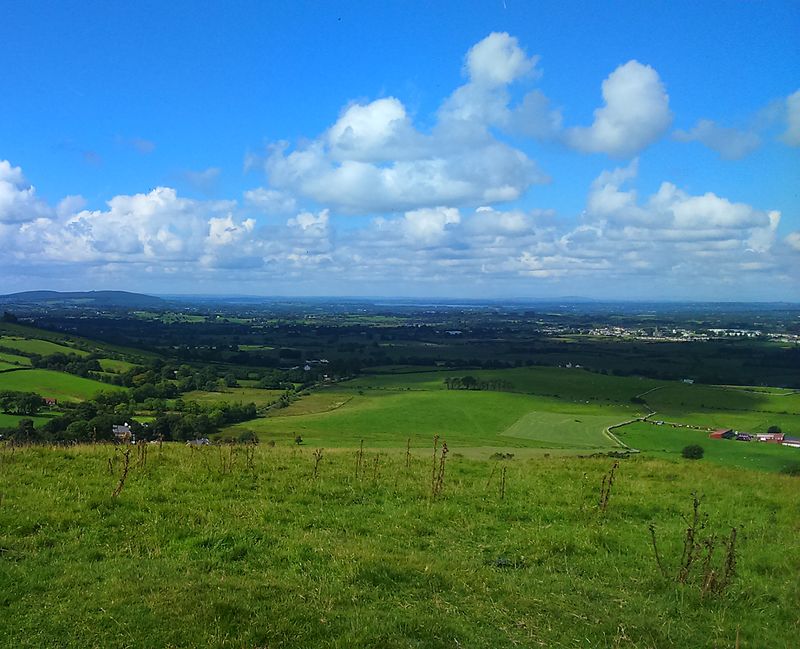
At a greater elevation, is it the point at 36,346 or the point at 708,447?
the point at 36,346

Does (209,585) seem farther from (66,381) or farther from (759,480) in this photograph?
(66,381)

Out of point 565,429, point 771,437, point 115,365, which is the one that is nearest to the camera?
point 771,437

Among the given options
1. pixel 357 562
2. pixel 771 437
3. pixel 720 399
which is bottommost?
pixel 720 399

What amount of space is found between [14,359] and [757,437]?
82557 millimetres

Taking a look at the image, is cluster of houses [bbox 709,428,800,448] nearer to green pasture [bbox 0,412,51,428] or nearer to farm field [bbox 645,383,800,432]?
farm field [bbox 645,383,800,432]

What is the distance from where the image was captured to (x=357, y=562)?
8.19m

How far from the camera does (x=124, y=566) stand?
7.78m

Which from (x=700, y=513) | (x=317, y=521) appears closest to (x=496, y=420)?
(x=700, y=513)

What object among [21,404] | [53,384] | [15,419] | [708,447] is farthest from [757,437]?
[53,384]

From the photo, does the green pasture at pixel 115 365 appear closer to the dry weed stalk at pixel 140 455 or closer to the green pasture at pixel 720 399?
the dry weed stalk at pixel 140 455

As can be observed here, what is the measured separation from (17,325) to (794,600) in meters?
131

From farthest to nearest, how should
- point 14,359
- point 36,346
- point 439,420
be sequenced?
point 36,346
point 14,359
point 439,420

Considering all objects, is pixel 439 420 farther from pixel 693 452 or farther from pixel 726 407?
pixel 726 407

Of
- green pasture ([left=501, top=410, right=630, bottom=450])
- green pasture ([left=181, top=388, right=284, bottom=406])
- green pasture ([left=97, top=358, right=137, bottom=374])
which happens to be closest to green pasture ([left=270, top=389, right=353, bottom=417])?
green pasture ([left=181, top=388, right=284, bottom=406])
